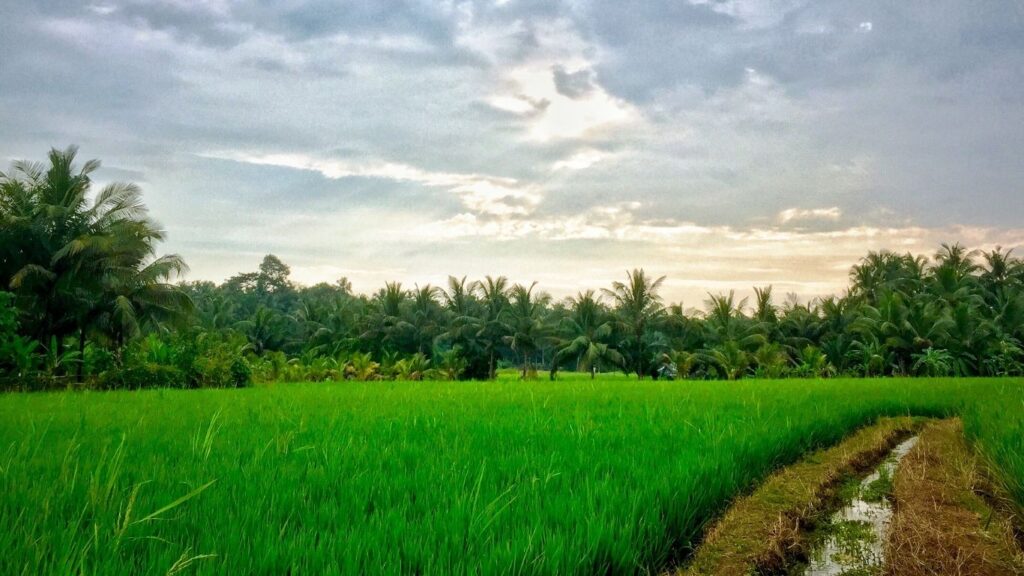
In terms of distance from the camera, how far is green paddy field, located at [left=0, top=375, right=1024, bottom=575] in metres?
1.85

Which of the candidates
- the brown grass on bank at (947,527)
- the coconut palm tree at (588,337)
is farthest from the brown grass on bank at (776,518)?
the coconut palm tree at (588,337)

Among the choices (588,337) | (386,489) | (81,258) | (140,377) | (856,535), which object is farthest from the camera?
(588,337)

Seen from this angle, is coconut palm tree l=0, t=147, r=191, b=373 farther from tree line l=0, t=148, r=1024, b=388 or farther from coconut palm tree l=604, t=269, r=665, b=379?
coconut palm tree l=604, t=269, r=665, b=379

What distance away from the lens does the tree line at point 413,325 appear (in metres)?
14.9

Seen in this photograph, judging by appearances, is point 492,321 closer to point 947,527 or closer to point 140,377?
point 140,377

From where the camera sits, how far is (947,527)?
3.06 meters

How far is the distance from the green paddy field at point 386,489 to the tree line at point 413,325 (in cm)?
1060

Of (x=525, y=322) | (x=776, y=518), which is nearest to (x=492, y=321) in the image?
(x=525, y=322)

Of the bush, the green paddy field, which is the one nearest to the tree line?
the bush

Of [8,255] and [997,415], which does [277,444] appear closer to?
[997,415]

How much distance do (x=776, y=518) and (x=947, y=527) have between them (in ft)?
2.79

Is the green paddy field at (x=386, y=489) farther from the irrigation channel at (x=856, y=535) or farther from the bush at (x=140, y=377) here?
the bush at (x=140, y=377)

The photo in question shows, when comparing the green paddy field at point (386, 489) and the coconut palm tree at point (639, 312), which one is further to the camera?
the coconut palm tree at point (639, 312)

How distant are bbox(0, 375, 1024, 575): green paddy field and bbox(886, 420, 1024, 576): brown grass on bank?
10.5 inches
